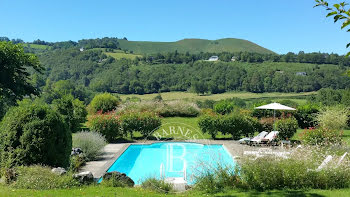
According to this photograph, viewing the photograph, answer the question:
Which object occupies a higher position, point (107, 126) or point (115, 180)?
point (115, 180)

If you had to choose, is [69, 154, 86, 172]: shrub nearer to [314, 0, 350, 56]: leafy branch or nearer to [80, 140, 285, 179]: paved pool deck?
[80, 140, 285, 179]: paved pool deck

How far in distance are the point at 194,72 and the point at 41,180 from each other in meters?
63.7

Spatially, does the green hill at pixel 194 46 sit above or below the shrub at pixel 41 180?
above

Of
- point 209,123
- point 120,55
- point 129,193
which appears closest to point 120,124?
point 209,123

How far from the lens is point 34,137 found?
6.59 m

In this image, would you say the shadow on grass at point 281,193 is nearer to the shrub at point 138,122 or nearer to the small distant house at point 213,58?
the shrub at point 138,122

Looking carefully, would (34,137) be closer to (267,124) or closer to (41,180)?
(41,180)

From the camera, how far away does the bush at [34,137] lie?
660cm

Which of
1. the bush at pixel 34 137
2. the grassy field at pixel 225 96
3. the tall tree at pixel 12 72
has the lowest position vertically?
the grassy field at pixel 225 96

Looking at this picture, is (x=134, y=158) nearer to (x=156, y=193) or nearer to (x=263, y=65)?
(x=156, y=193)

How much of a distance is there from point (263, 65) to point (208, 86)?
20.7 metres

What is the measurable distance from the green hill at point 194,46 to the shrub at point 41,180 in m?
108

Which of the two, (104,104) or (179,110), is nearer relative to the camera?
(179,110)

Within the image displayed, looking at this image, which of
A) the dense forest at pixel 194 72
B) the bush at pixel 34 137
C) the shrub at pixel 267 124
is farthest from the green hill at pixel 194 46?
the bush at pixel 34 137
